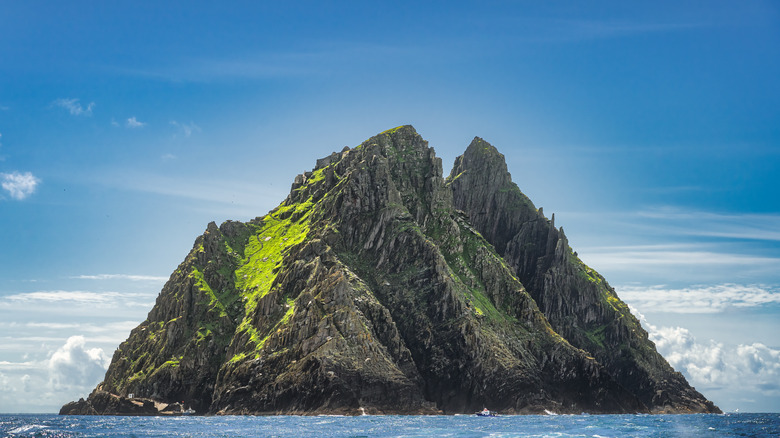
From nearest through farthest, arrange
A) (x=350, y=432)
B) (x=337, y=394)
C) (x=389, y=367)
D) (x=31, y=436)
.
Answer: (x=31, y=436) < (x=350, y=432) < (x=337, y=394) < (x=389, y=367)

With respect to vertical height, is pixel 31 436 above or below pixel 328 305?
below

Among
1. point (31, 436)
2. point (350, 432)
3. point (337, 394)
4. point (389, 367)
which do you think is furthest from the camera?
point (389, 367)

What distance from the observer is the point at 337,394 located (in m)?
183

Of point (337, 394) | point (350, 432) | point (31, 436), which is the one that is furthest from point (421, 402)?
point (31, 436)

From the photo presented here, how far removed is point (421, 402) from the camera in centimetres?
19775

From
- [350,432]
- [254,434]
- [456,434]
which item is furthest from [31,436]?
[456,434]

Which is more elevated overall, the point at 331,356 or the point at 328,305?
the point at 328,305

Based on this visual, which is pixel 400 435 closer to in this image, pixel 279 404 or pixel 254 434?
pixel 254 434

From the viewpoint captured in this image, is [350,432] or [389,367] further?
[389,367]

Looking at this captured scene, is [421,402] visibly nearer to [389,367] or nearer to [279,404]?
[389,367]

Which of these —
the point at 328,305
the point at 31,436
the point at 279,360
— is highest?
the point at 328,305

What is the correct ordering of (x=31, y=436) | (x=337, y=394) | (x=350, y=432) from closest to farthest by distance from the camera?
(x=31, y=436) < (x=350, y=432) < (x=337, y=394)

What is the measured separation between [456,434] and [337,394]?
3335 inches

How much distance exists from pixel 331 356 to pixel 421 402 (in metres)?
31.3
